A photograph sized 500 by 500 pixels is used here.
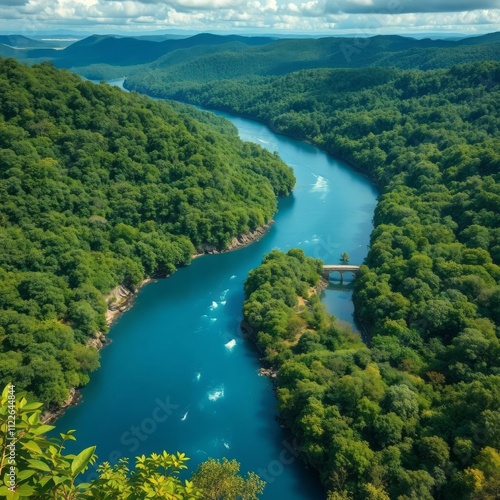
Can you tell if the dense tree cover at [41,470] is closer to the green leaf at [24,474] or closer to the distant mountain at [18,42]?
the green leaf at [24,474]

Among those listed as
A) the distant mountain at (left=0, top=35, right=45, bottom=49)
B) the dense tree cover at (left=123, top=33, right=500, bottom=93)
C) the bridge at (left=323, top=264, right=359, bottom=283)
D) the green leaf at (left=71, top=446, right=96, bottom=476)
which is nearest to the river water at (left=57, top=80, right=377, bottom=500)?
the bridge at (left=323, top=264, right=359, bottom=283)

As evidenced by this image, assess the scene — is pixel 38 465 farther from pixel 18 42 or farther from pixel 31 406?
pixel 18 42

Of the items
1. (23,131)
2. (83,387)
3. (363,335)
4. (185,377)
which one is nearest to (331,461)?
(185,377)

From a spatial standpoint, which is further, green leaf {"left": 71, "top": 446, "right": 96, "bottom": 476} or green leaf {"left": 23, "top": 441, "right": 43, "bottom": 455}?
green leaf {"left": 71, "top": 446, "right": 96, "bottom": 476}

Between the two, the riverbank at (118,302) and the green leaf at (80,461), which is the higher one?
the green leaf at (80,461)

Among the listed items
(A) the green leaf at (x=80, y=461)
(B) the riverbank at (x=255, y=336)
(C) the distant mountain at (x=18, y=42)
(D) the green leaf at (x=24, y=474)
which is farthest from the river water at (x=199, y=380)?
(C) the distant mountain at (x=18, y=42)

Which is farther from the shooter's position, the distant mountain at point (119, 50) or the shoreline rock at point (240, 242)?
the distant mountain at point (119, 50)

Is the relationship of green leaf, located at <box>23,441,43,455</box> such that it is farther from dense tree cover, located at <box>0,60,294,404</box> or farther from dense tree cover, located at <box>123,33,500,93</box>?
dense tree cover, located at <box>123,33,500,93</box>
